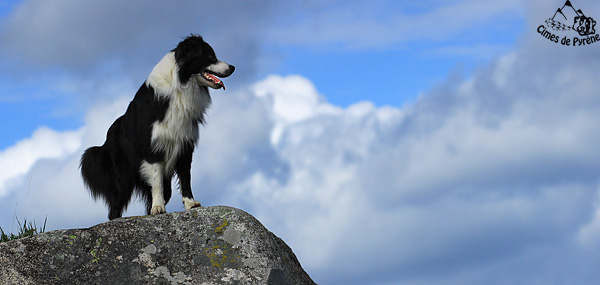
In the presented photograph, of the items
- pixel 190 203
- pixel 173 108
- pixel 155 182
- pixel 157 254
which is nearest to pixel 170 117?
pixel 173 108

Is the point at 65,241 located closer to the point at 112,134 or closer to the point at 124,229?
the point at 124,229

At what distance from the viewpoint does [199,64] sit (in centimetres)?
733

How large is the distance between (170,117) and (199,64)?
686 mm

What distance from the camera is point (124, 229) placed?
6078 mm

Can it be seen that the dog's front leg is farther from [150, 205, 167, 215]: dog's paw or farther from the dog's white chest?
the dog's white chest

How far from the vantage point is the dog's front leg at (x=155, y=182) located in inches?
287

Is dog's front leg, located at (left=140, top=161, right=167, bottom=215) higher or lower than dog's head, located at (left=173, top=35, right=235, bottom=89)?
lower

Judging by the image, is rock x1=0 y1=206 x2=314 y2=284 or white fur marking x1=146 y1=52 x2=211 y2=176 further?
white fur marking x1=146 y1=52 x2=211 y2=176

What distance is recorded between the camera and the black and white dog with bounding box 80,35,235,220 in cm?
727

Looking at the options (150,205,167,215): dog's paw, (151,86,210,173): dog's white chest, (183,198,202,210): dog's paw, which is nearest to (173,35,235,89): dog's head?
(151,86,210,173): dog's white chest

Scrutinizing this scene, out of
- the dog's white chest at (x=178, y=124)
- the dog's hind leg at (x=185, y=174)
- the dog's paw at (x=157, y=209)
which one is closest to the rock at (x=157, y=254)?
the dog's paw at (x=157, y=209)

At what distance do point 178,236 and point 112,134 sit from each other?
244 centimetres

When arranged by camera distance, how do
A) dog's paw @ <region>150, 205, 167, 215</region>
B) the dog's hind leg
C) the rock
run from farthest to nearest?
the dog's hind leg
dog's paw @ <region>150, 205, 167, 215</region>
the rock

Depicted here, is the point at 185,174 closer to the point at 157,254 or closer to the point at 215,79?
the point at 215,79
